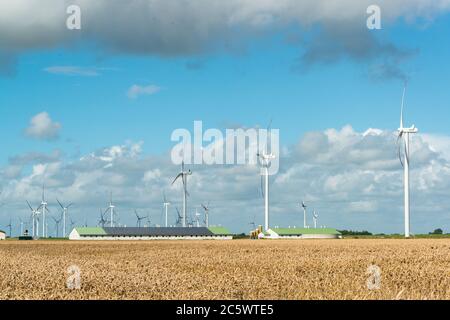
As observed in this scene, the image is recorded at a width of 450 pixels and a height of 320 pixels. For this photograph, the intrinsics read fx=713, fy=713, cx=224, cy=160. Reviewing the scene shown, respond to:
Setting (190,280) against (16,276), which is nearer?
(190,280)

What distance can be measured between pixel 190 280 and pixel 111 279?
3.40m

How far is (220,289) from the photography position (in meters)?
25.9

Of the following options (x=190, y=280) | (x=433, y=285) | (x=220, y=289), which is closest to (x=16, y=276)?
(x=190, y=280)

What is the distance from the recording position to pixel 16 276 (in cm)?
3419
